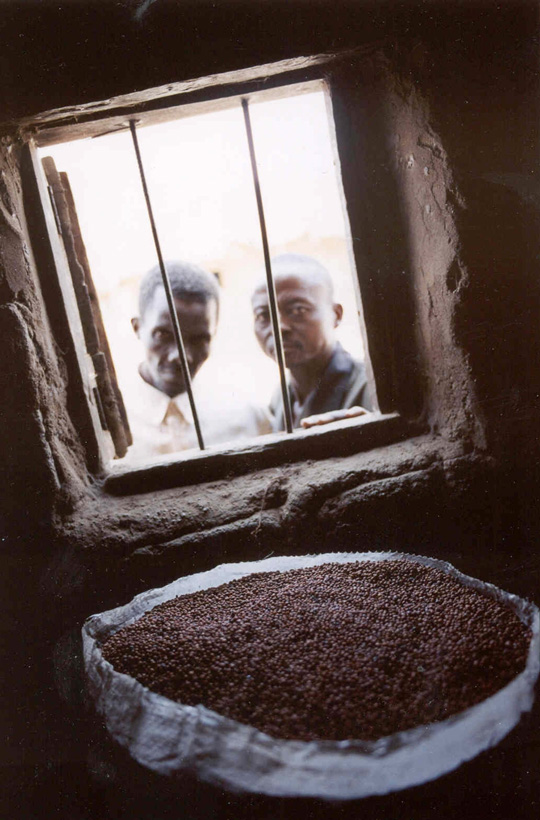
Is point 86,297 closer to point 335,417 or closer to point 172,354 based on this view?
point 172,354

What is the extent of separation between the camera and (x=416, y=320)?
1.29 metres

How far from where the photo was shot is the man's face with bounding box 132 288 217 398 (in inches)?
77.8

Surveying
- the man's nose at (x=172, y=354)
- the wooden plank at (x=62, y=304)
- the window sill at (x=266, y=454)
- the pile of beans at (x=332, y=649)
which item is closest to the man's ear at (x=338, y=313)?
the man's nose at (x=172, y=354)

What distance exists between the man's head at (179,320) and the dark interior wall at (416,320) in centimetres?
74

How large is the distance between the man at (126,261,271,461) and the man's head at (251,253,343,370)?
239 mm

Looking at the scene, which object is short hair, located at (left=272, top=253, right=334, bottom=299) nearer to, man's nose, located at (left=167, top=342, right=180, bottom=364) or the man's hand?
man's nose, located at (left=167, top=342, right=180, bottom=364)

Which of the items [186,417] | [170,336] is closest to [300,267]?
[170,336]

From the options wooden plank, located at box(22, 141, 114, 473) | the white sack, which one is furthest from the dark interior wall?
the white sack

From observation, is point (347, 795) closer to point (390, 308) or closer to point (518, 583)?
point (518, 583)

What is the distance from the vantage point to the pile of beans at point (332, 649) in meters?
0.74

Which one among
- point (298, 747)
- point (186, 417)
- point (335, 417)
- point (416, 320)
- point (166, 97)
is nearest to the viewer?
point (298, 747)

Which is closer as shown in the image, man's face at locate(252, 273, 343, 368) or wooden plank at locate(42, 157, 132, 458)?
wooden plank at locate(42, 157, 132, 458)

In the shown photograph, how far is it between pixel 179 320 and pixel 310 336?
1.78ft

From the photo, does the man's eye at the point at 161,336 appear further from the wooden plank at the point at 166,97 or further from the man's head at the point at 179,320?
the wooden plank at the point at 166,97
